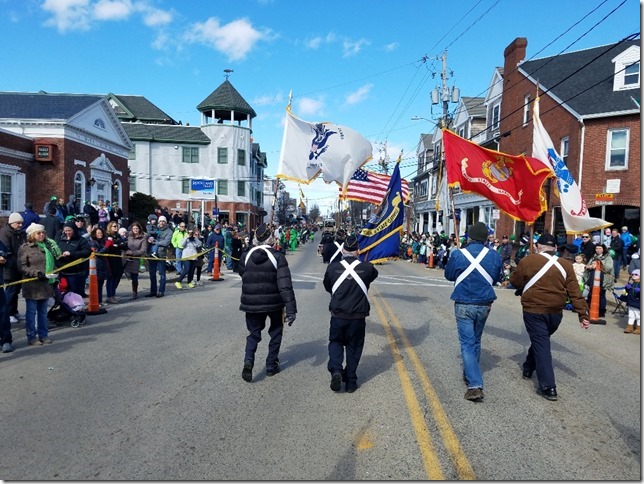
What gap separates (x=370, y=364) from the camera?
6.55 metres

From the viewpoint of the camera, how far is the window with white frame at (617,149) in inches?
862

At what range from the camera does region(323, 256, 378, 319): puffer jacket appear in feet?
18.0

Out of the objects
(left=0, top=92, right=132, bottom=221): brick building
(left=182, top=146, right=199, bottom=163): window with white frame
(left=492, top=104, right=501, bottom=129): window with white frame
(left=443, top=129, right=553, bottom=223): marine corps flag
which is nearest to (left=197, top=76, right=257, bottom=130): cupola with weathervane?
(left=182, top=146, right=199, bottom=163): window with white frame

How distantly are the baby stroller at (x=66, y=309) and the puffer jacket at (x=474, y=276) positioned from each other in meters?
6.51

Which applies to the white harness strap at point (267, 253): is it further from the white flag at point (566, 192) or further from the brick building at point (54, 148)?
the brick building at point (54, 148)

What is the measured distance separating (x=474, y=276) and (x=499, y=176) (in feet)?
12.7

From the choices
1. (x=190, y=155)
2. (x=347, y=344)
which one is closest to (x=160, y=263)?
(x=347, y=344)

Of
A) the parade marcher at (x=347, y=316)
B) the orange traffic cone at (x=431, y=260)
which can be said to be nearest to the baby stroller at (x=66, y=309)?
the parade marcher at (x=347, y=316)

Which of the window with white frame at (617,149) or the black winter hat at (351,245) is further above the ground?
the window with white frame at (617,149)

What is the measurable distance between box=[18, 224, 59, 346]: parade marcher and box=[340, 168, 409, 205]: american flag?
8.89 m

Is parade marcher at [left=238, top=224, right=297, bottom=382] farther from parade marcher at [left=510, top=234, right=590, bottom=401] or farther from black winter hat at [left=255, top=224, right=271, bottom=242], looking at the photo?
parade marcher at [left=510, top=234, right=590, bottom=401]

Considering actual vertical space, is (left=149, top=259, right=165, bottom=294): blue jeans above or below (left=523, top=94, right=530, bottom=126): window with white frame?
below

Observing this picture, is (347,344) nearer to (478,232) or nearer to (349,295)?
(349,295)

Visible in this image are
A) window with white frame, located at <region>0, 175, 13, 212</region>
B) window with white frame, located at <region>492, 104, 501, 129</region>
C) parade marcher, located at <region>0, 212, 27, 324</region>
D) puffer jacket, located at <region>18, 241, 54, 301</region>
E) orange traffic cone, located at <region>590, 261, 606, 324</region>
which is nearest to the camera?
puffer jacket, located at <region>18, 241, 54, 301</region>
